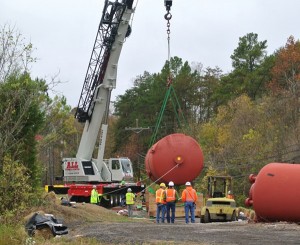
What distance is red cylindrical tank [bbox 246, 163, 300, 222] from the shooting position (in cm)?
1673

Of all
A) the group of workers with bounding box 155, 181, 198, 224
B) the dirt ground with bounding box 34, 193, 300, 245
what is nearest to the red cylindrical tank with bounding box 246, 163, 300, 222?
the dirt ground with bounding box 34, 193, 300, 245

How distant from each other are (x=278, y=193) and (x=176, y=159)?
8.02 meters

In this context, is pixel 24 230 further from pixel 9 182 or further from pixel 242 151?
pixel 242 151

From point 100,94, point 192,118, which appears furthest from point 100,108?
point 192,118

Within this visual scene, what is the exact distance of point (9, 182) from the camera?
1585 cm

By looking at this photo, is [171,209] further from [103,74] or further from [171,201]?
[103,74]

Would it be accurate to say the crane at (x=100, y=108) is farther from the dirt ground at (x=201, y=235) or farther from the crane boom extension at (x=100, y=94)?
the dirt ground at (x=201, y=235)

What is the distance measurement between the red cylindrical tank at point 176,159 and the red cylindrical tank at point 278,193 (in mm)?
7192

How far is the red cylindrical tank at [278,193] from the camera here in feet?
54.9

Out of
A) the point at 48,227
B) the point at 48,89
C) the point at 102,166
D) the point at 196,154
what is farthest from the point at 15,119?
the point at 102,166

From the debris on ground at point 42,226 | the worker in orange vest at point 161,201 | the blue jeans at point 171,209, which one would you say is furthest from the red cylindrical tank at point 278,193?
the debris on ground at point 42,226

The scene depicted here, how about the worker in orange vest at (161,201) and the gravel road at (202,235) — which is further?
the worker in orange vest at (161,201)

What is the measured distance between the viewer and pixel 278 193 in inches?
667

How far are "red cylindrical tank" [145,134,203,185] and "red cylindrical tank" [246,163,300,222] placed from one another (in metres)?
7.19
